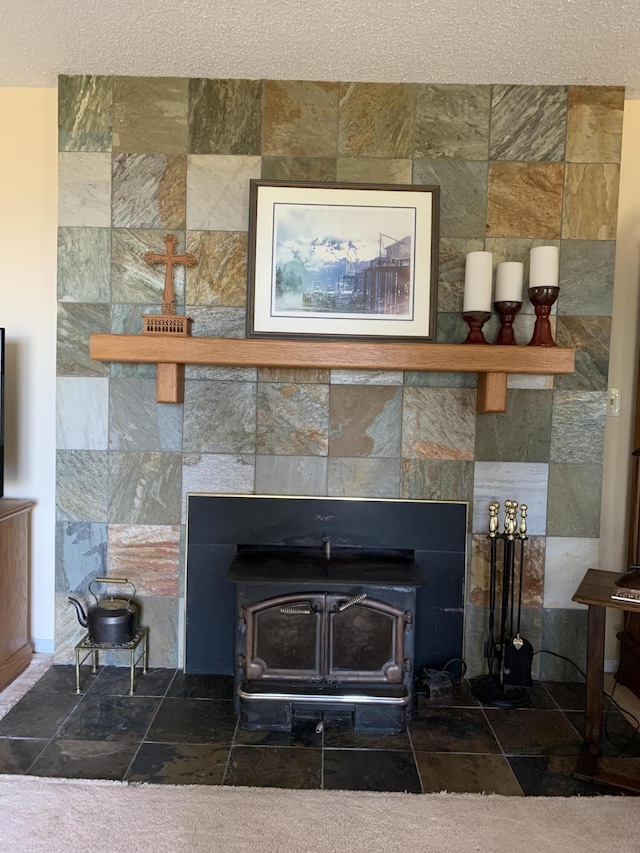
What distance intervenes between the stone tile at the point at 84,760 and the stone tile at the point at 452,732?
98cm

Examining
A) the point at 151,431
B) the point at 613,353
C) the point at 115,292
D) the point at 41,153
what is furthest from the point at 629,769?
→ the point at 41,153

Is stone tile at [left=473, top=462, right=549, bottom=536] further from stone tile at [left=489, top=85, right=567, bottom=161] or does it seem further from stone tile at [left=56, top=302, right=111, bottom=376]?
stone tile at [left=56, top=302, right=111, bottom=376]

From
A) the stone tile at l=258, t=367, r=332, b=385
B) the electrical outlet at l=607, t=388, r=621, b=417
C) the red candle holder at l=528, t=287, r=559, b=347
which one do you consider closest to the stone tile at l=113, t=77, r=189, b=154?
the stone tile at l=258, t=367, r=332, b=385

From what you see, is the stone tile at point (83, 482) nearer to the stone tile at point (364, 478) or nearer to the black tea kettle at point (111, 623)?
the black tea kettle at point (111, 623)

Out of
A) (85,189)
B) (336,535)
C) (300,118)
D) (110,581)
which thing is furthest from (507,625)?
(85,189)

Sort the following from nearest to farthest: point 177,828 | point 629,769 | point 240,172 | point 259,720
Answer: point 177,828
point 629,769
point 259,720
point 240,172

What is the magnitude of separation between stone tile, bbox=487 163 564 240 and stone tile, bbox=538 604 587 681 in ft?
5.23

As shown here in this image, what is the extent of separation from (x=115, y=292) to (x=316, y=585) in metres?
1.47

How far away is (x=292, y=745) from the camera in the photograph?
2.00m

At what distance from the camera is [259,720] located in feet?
6.84

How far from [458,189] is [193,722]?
2.33 metres

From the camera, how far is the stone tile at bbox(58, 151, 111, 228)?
2.44 m

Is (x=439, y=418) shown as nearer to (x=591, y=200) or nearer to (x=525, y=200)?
(x=525, y=200)

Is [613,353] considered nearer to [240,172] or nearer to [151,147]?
[240,172]
